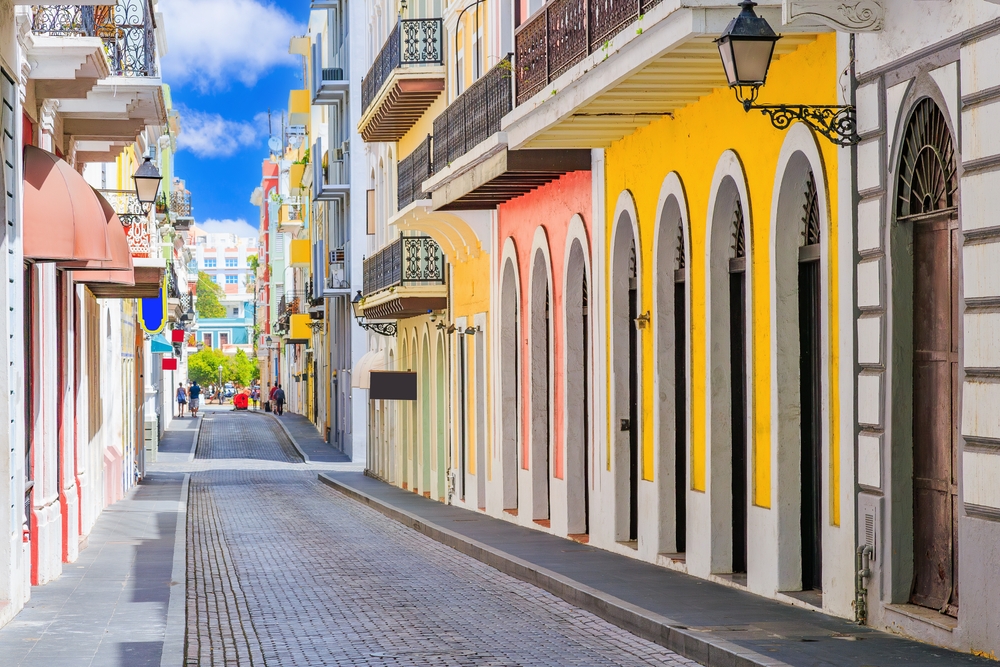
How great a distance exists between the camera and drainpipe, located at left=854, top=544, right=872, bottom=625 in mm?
10609

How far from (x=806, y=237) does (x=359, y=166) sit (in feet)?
121

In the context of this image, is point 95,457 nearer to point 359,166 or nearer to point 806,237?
point 806,237

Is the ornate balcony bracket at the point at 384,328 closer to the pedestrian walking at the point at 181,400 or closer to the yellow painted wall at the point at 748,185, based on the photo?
the yellow painted wall at the point at 748,185

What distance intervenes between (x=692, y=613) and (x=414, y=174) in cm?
1546

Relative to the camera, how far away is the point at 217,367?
418 ft

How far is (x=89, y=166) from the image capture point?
79.7 feet

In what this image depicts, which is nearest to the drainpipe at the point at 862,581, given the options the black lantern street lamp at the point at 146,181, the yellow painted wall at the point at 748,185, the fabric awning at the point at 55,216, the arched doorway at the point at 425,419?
the yellow painted wall at the point at 748,185

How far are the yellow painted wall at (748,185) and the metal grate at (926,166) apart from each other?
1015mm

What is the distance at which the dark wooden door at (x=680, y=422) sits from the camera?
50.7ft

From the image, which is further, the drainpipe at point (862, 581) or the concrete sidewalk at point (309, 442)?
the concrete sidewalk at point (309, 442)

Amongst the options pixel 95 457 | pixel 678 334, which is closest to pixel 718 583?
pixel 678 334

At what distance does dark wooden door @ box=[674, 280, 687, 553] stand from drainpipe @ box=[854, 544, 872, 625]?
4.70m

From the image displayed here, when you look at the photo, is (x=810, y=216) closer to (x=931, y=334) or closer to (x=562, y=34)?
(x=931, y=334)

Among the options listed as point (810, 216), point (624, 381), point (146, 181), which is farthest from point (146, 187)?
point (810, 216)
